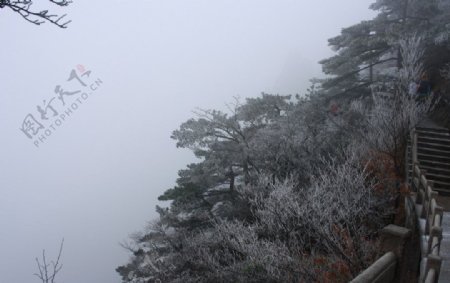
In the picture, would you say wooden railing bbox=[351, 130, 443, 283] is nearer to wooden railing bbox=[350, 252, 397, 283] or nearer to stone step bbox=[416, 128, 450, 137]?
wooden railing bbox=[350, 252, 397, 283]

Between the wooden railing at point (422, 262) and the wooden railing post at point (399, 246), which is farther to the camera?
the wooden railing post at point (399, 246)

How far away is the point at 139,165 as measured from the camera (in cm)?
12650

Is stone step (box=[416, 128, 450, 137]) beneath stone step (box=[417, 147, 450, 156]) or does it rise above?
above

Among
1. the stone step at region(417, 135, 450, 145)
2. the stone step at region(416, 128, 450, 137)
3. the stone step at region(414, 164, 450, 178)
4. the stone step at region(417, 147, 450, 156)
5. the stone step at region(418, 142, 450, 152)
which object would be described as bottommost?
the stone step at region(414, 164, 450, 178)

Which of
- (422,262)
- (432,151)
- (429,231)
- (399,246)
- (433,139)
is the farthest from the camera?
(433,139)

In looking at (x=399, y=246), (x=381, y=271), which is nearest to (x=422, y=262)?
(x=399, y=246)

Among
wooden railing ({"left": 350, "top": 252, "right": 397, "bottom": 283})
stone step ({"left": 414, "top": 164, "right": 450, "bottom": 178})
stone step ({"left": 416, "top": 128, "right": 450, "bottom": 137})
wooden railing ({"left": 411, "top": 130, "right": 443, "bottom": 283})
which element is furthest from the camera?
stone step ({"left": 416, "top": 128, "right": 450, "bottom": 137})

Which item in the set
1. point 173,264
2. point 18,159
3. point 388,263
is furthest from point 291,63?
point 18,159

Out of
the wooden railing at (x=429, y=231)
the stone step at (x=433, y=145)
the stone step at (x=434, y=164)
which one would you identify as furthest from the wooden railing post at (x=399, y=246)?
the stone step at (x=433, y=145)

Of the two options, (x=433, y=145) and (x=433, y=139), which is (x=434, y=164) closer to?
(x=433, y=145)

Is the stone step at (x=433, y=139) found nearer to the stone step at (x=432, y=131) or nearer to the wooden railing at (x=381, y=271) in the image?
the stone step at (x=432, y=131)

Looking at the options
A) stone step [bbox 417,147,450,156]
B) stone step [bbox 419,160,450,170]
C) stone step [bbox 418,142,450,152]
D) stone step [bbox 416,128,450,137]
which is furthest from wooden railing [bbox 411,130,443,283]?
stone step [bbox 416,128,450,137]

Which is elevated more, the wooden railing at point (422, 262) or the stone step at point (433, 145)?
the stone step at point (433, 145)

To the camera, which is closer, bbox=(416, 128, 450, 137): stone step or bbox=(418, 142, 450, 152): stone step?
bbox=(418, 142, 450, 152): stone step
